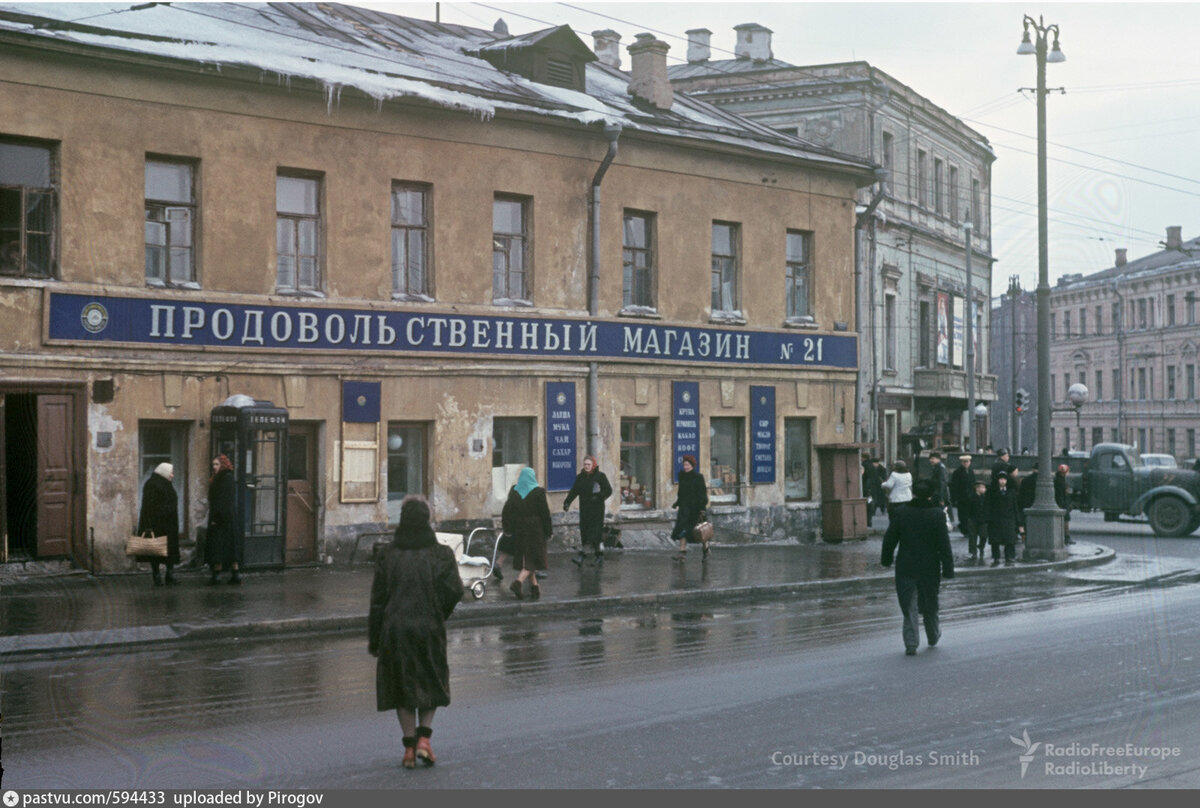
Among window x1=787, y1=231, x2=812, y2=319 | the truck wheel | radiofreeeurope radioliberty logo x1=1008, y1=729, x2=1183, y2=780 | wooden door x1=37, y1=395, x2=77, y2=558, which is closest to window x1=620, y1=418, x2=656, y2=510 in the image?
window x1=787, y1=231, x2=812, y2=319

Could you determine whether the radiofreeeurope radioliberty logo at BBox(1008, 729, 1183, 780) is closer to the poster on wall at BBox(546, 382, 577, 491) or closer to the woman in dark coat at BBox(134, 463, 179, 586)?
the woman in dark coat at BBox(134, 463, 179, 586)

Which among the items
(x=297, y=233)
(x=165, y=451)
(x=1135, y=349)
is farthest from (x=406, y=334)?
(x=1135, y=349)

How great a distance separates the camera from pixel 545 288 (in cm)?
2233

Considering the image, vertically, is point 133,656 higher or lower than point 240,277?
lower

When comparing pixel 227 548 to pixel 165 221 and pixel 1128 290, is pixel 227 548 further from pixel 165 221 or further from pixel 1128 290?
pixel 1128 290

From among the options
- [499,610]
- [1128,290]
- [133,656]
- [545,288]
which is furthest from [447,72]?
[1128,290]

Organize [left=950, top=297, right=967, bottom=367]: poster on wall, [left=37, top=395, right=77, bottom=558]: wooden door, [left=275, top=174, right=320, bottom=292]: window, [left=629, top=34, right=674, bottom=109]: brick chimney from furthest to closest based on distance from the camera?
[left=950, top=297, right=967, bottom=367]: poster on wall → [left=629, top=34, right=674, bottom=109]: brick chimney → [left=275, top=174, right=320, bottom=292]: window → [left=37, top=395, right=77, bottom=558]: wooden door

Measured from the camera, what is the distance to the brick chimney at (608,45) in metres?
43.4

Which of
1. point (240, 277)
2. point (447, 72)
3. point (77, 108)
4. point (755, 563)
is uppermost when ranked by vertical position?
point (447, 72)

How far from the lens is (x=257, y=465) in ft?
59.6

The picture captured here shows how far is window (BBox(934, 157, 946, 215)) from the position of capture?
152ft

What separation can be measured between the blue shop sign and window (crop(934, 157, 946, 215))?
21.3 metres

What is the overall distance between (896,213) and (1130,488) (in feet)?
47.0

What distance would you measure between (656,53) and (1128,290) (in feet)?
217
